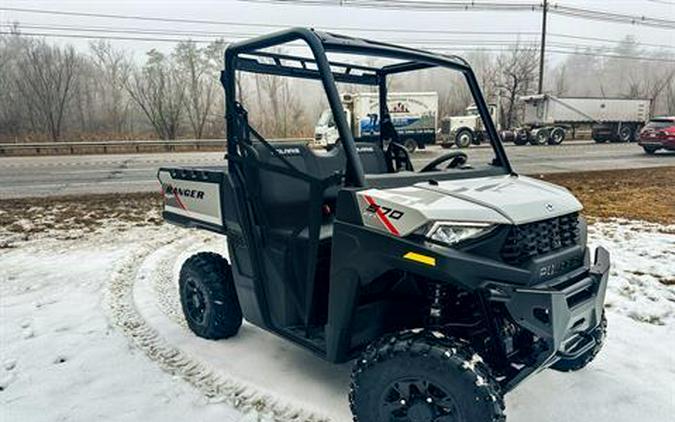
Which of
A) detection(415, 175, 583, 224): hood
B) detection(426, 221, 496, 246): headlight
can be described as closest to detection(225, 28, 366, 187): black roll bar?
detection(415, 175, 583, 224): hood

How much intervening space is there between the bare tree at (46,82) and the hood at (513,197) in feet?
111

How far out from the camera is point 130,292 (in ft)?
14.9

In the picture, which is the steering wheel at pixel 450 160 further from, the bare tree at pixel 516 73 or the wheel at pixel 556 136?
the bare tree at pixel 516 73

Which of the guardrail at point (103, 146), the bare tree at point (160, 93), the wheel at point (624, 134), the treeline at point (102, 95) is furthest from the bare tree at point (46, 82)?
the wheel at point (624, 134)

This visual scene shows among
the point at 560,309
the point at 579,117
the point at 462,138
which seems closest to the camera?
the point at 560,309

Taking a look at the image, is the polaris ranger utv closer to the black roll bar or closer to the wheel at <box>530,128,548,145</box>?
the black roll bar

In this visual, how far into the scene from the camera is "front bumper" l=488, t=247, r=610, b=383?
1.96m

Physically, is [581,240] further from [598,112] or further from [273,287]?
[598,112]

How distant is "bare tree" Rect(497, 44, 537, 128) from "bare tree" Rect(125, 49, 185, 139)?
23.8 metres

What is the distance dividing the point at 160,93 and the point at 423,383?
107 ft

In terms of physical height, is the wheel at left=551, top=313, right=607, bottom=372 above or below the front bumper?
below

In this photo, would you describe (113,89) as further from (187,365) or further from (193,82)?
(187,365)

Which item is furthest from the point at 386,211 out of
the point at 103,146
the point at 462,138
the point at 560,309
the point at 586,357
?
the point at 103,146

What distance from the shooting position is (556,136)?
26938mm
